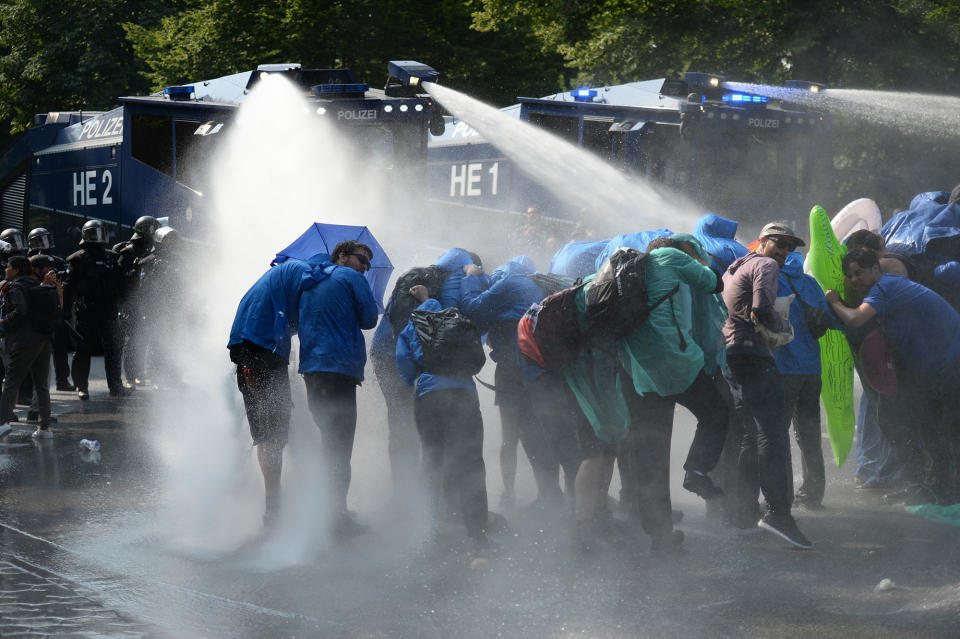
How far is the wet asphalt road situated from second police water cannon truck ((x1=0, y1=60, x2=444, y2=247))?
658cm

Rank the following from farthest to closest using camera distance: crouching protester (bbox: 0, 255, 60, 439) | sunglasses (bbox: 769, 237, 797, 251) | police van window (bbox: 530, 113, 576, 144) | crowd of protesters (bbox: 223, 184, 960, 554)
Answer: police van window (bbox: 530, 113, 576, 144)
crouching protester (bbox: 0, 255, 60, 439)
sunglasses (bbox: 769, 237, 797, 251)
crowd of protesters (bbox: 223, 184, 960, 554)

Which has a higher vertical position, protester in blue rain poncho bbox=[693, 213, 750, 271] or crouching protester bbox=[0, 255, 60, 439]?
protester in blue rain poncho bbox=[693, 213, 750, 271]

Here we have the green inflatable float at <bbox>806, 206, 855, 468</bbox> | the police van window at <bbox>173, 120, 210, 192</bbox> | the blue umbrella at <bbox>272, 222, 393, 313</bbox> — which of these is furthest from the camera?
the police van window at <bbox>173, 120, 210, 192</bbox>

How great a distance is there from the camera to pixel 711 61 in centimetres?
2233

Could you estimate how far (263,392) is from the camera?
659cm

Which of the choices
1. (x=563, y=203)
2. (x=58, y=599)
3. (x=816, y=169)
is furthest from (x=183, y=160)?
(x=58, y=599)

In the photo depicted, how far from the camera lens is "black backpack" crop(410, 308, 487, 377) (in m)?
6.21

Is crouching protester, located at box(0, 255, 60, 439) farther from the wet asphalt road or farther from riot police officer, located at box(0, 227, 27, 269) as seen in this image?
the wet asphalt road

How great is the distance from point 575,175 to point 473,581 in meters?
9.30

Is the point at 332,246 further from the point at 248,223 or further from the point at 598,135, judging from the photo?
the point at 598,135

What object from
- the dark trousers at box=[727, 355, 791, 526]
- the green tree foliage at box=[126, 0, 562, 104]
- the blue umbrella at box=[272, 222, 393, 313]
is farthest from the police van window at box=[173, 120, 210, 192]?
the green tree foliage at box=[126, 0, 562, 104]

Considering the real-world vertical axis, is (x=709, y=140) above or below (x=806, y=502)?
above

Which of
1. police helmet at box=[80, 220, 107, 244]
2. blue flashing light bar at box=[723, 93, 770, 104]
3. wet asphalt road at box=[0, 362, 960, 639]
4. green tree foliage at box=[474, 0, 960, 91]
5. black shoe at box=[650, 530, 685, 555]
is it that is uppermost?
green tree foliage at box=[474, 0, 960, 91]

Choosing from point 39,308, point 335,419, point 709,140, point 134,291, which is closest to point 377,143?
point 134,291
